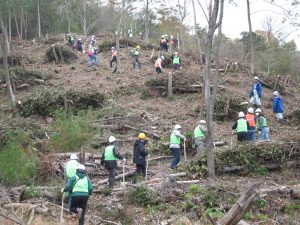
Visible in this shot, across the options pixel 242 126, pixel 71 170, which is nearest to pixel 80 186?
pixel 71 170

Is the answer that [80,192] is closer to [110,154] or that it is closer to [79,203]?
[79,203]

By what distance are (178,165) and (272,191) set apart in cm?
401

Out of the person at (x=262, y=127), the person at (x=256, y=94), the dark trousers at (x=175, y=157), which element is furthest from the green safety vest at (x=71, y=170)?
the person at (x=256, y=94)

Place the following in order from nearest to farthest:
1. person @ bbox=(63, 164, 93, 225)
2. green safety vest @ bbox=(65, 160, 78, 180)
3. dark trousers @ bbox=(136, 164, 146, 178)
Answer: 1. person @ bbox=(63, 164, 93, 225)
2. green safety vest @ bbox=(65, 160, 78, 180)
3. dark trousers @ bbox=(136, 164, 146, 178)

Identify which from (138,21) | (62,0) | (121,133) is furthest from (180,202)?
(138,21)

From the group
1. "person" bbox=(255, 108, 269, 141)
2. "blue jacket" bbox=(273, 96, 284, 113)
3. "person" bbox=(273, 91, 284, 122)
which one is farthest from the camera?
"blue jacket" bbox=(273, 96, 284, 113)

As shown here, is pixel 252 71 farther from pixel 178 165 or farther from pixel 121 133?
pixel 178 165

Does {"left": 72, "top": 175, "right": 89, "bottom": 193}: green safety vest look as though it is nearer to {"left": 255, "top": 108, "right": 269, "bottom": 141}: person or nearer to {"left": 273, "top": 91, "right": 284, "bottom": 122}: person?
{"left": 255, "top": 108, "right": 269, "bottom": 141}: person

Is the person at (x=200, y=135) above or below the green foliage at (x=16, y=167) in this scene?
above

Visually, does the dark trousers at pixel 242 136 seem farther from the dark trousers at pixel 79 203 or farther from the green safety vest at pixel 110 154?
the dark trousers at pixel 79 203

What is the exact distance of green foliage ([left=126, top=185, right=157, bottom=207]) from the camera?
468 inches

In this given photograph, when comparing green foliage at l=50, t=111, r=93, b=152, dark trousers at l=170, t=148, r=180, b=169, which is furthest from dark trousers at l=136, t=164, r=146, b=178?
green foliage at l=50, t=111, r=93, b=152

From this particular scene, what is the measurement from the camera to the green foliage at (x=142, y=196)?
1190cm

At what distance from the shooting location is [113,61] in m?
31.5
